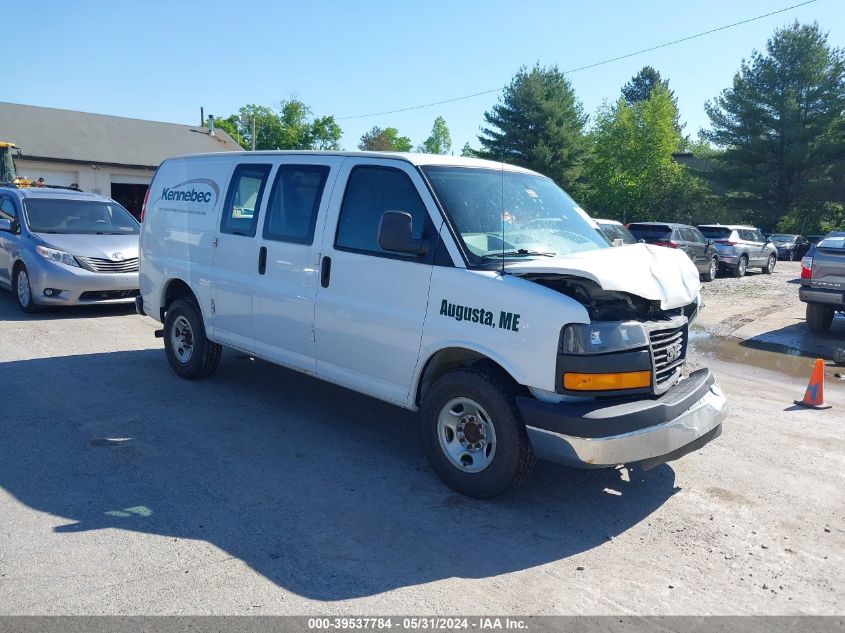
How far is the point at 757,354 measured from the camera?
10680 millimetres

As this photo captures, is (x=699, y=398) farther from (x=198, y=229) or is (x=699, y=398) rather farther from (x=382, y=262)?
(x=198, y=229)

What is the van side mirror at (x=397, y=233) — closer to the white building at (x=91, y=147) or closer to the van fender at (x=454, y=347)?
the van fender at (x=454, y=347)

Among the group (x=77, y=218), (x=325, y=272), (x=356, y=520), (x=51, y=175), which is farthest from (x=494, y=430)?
(x=51, y=175)

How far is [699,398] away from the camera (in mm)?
4633

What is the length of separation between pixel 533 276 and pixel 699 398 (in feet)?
4.49

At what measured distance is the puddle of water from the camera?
9797 millimetres

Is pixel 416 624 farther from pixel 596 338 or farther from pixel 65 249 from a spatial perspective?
pixel 65 249

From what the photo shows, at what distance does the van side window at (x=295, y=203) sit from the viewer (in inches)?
223

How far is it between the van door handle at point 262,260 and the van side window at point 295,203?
0.37 ft

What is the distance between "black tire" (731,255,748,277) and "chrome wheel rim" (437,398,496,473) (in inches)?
838

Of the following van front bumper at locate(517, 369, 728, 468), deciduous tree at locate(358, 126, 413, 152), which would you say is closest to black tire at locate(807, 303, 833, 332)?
van front bumper at locate(517, 369, 728, 468)

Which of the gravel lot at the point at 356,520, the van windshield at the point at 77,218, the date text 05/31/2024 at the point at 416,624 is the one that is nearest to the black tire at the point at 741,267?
the gravel lot at the point at 356,520

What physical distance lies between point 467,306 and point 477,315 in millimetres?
92

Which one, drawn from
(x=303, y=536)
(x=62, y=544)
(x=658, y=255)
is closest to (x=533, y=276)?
(x=658, y=255)
